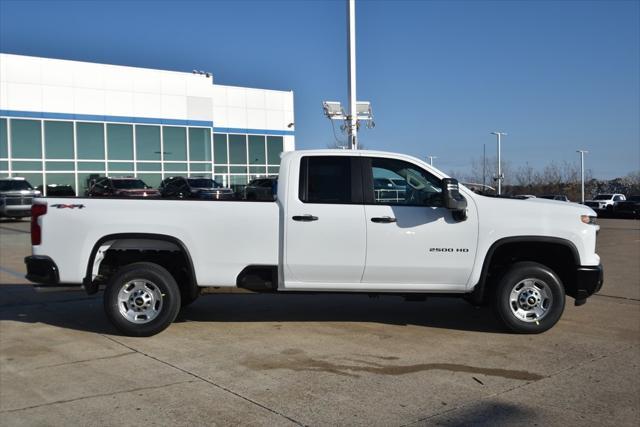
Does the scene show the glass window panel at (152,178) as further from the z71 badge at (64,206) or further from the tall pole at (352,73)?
the z71 badge at (64,206)

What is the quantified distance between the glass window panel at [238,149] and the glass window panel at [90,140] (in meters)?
8.98

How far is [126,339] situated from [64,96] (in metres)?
30.8

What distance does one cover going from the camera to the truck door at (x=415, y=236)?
6.85 m

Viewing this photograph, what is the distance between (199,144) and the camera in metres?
39.3

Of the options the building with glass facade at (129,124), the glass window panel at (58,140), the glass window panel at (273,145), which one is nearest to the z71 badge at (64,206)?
the building with glass facade at (129,124)

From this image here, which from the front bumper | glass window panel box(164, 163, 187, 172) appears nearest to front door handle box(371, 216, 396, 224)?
the front bumper

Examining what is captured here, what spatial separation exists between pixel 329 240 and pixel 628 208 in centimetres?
4057

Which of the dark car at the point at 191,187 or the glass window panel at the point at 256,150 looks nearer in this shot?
the dark car at the point at 191,187

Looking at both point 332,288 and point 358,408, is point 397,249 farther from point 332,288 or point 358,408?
point 358,408

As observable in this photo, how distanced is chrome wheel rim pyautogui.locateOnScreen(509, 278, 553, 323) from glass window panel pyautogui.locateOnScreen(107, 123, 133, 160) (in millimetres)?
32447

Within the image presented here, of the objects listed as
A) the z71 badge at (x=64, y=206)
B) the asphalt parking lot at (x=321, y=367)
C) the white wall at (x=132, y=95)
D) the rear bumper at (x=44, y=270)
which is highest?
the white wall at (x=132, y=95)

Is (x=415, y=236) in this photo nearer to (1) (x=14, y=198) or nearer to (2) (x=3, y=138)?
(1) (x=14, y=198)

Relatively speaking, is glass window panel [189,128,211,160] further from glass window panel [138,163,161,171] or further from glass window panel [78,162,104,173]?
glass window panel [78,162,104,173]

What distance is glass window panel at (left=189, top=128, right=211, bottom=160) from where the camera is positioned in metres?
39.0
